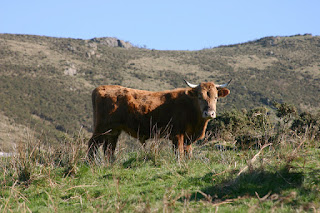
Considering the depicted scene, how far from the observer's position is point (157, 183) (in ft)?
21.4

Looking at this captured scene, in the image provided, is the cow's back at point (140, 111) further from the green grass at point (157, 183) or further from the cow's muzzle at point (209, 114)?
the green grass at point (157, 183)

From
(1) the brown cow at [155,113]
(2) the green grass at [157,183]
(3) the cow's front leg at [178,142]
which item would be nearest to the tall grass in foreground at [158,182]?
(2) the green grass at [157,183]

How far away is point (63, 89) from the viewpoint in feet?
160

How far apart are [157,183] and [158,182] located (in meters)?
0.04

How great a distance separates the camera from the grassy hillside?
4169cm

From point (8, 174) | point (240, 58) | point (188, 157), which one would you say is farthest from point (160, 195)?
point (240, 58)

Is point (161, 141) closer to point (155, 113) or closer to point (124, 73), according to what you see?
point (155, 113)

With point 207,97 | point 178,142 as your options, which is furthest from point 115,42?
point 178,142

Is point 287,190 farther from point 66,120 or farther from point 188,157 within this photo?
point 66,120

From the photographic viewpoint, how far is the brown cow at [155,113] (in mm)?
9250

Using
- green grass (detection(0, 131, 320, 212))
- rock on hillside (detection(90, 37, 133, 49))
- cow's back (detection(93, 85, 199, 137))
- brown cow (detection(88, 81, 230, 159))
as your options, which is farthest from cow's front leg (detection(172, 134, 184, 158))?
rock on hillside (detection(90, 37, 133, 49))

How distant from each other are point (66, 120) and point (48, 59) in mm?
21913

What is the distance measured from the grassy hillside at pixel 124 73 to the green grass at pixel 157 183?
81.2 ft

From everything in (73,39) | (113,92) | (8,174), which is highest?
(73,39)
